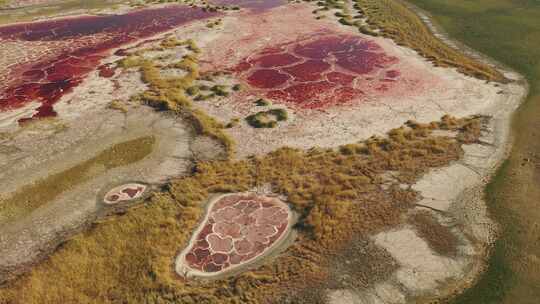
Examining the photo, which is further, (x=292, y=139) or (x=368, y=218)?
(x=292, y=139)

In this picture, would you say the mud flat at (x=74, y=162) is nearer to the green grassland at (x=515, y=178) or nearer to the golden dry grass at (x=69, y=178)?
the golden dry grass at (x=69, y=178)

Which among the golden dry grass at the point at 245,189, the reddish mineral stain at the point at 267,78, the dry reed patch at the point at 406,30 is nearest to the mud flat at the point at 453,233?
the golden dry grass at the point at 245,189

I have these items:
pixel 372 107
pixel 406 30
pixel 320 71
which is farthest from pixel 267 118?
pixel 406 30

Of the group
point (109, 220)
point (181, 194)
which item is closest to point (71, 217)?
point (109, 220)

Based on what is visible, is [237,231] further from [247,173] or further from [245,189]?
[247,173]

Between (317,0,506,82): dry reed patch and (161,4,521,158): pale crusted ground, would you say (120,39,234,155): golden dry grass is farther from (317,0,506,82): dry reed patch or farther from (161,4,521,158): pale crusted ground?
(317,0,506,82): dry reed patch

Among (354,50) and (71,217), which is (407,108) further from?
(71,217)
